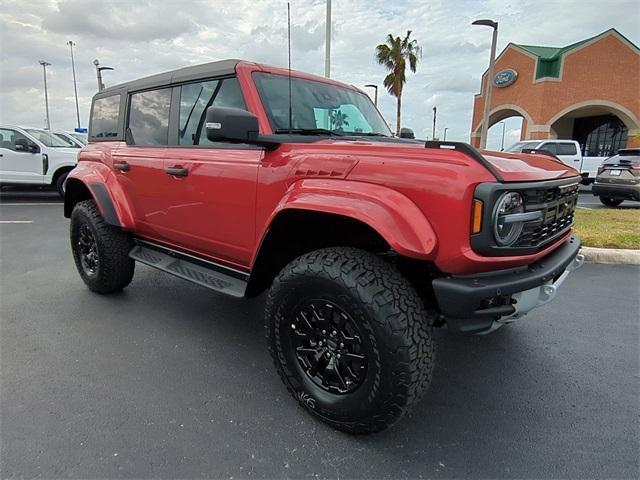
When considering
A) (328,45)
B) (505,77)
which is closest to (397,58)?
(505,77)

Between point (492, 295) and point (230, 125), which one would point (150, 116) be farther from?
point (492, 295)

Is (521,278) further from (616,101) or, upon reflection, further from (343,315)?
(616,101)

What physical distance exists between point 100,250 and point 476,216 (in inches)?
126

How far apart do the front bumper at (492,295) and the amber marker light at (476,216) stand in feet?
0.76

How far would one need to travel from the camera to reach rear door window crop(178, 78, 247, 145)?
2719mm

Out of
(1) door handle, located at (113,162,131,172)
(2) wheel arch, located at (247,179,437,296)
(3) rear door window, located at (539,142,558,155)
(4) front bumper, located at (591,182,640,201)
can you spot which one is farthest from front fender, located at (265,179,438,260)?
(3) rear door window, located at (539,142,558,155)

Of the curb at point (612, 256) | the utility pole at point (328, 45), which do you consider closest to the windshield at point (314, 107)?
the curb at point (612, 256)

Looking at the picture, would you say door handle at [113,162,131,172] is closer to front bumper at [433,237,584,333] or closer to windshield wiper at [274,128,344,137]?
windshield wiper at [274,128,344,137]

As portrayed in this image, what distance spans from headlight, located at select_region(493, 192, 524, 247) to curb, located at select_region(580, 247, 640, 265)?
4125mm

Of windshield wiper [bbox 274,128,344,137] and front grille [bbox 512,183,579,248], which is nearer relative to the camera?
front grille [bbox 512,183,579,248]

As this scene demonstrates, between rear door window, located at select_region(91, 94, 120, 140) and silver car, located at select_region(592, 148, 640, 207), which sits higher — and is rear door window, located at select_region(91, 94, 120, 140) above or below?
above

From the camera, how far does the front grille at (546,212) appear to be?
191cm

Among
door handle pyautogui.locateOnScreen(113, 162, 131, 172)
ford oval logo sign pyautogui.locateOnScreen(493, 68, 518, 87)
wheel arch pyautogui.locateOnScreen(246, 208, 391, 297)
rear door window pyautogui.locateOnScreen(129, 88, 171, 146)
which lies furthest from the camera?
ford oval logo sign pyautogui.locateOnScreen(493, 68, 518, 87)

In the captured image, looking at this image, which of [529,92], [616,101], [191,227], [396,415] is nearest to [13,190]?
[191,227]
